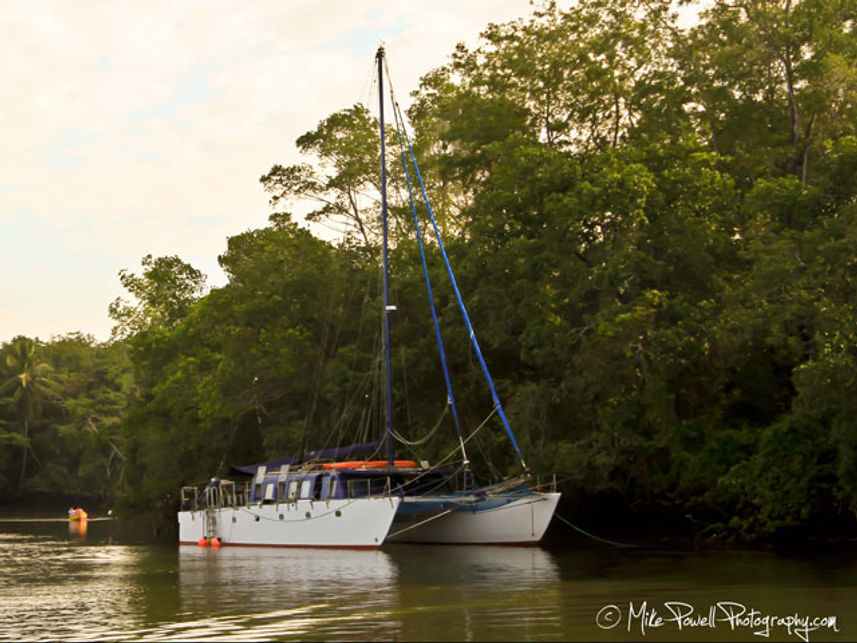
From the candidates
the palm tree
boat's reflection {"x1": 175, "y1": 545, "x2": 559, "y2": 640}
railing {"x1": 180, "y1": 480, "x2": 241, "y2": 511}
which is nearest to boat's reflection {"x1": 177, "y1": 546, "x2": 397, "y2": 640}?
boat's reflection {"x1": 175, "y1": 545, "x2": 559, "y2": 640}

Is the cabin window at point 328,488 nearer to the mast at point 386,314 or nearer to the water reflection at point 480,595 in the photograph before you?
the mast at point 386,314

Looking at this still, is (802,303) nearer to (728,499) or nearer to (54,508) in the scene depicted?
(728,499)

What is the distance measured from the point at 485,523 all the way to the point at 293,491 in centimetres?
722

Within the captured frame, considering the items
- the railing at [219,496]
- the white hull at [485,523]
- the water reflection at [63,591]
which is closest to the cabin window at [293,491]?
the white hull at [485,523]

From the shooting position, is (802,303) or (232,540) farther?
(232,540)

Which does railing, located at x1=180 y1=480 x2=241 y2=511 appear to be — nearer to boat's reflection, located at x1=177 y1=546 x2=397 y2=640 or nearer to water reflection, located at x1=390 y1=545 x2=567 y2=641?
boat's reflection, located at x1=177 y1=546 x2=397 y2=640

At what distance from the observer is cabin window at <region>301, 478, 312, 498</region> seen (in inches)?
1514

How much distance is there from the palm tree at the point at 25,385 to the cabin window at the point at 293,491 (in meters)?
71.5

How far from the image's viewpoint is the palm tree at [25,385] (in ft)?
350

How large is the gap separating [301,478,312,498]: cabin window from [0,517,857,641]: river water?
275cm

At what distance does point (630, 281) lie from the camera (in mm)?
36188

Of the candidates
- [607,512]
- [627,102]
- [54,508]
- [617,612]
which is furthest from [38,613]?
[54,508]

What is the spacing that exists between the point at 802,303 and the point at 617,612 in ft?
48.8

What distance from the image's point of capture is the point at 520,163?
38.7 m
